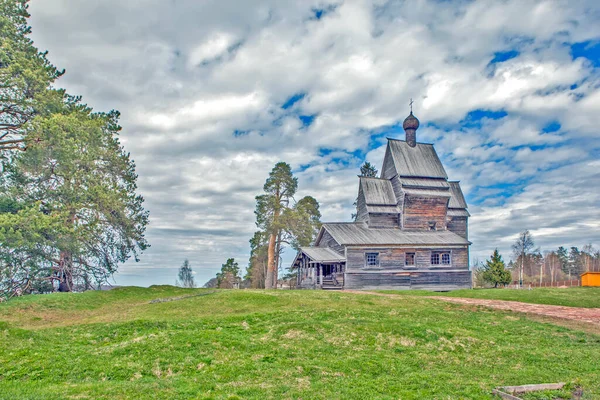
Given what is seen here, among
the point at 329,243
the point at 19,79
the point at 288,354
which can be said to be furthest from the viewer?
the point at 329,243

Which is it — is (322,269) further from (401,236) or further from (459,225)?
(459,225)

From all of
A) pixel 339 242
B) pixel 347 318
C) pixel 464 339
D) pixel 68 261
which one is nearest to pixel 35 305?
pixel 68 261

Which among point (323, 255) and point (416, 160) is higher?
point (416, 160)

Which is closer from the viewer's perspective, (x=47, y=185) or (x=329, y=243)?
(x=47, y=185)

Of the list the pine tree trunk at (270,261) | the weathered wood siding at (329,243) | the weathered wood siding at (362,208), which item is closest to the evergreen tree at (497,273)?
the weathered wood siding at (362,208)

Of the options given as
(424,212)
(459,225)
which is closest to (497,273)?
(459,225)

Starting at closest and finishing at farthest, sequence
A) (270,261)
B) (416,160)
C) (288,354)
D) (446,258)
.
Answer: (288,354) → (446,258) → (416,160) → (270,261)

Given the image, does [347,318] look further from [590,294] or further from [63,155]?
[590,294]

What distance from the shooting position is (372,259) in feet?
114

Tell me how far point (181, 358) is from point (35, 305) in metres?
13.3

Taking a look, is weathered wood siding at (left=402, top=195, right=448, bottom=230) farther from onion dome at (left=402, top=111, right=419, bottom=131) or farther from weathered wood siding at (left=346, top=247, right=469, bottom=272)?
onion dome at (left=402, top=111, right=419, bottom=131)

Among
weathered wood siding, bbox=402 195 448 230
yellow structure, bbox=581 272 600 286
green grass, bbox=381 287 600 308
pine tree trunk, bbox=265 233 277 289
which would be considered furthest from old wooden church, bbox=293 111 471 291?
yellow structure, bbox=581 272 600 286

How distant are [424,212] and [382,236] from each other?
21.2 feet

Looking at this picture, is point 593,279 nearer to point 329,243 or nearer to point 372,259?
point 372,259
